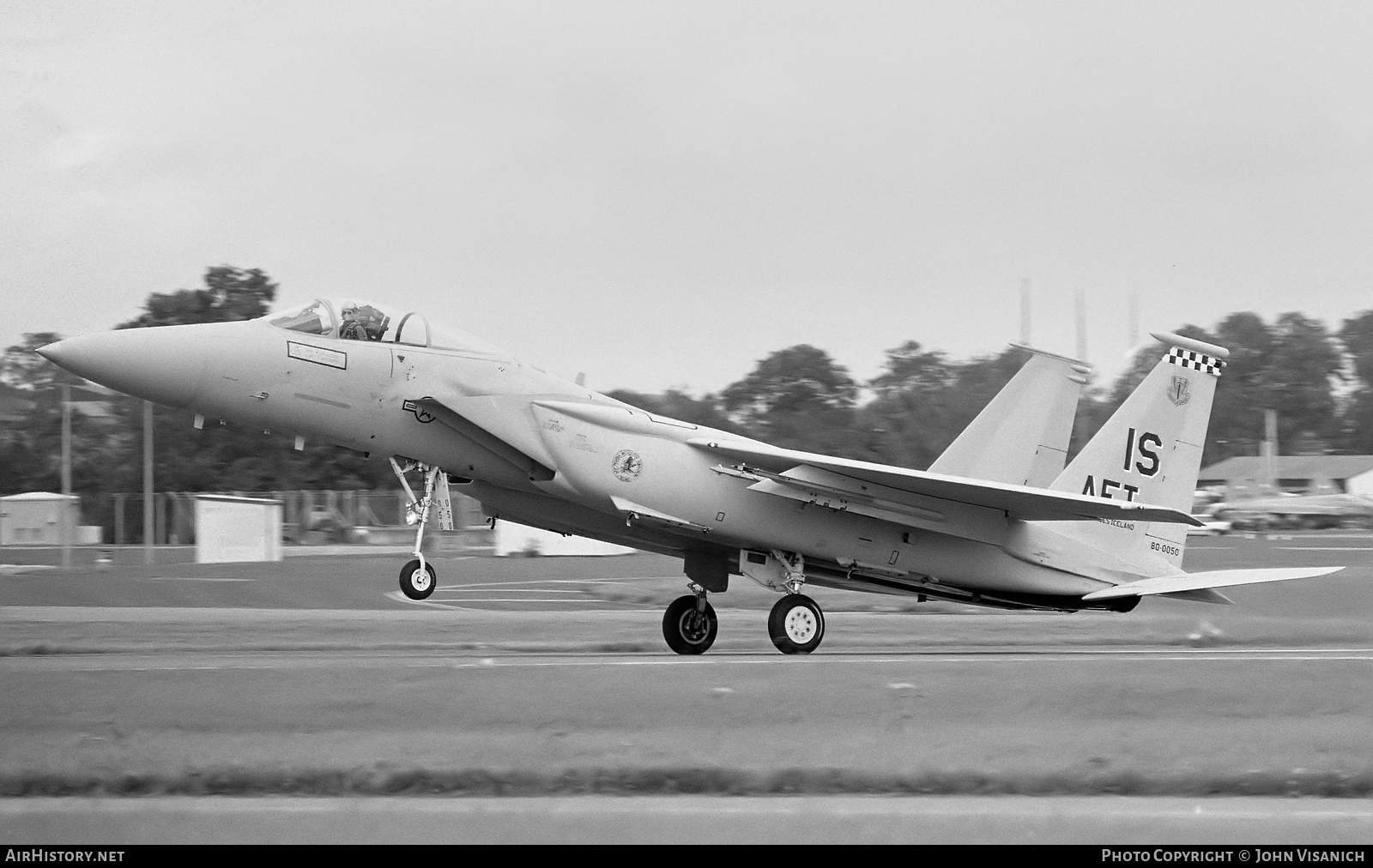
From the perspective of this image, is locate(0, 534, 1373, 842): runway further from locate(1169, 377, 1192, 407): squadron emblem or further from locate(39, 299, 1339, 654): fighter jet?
locate(1169, 377, 1192, 407): squadron emblem

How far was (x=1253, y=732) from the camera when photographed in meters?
7.29

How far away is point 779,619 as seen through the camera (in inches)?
537

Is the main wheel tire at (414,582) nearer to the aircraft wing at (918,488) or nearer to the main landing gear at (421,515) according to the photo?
the main landing gear at (421,515)

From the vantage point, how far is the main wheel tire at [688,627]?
14.4m

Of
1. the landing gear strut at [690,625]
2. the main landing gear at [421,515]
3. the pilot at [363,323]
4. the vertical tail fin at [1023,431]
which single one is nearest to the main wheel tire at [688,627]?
the landing gear strut at [690,625]

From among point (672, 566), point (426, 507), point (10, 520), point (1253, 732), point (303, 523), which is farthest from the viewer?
point (303, 523)

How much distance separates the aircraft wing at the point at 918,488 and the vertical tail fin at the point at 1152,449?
5.11ft

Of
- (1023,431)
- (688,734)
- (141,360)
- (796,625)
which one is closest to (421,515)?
(141,360)

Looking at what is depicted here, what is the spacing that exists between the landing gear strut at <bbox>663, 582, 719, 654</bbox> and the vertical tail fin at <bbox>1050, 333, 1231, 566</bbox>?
4482 mm

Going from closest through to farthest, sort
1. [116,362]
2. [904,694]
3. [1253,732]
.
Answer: [1253,732] < [904,694] < [116,362]

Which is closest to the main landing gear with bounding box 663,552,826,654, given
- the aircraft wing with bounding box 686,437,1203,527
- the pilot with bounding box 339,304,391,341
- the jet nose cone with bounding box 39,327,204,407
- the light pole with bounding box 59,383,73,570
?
the aircraft wing with bounding box 686,437,1203,527

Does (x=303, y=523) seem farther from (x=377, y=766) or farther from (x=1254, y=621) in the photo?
(x=377, y=766)
